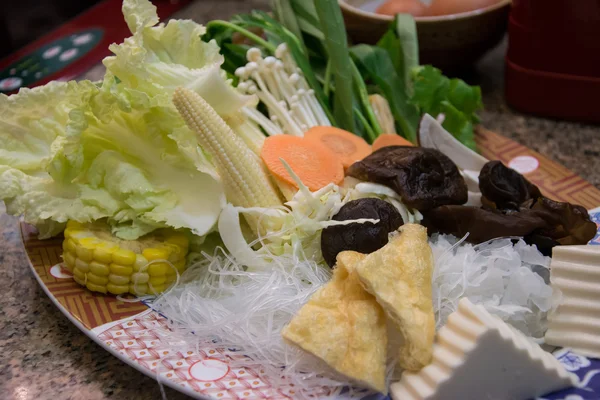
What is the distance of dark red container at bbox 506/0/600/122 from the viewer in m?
2.11

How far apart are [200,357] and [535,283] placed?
75cm

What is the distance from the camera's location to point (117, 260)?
4.59 ft

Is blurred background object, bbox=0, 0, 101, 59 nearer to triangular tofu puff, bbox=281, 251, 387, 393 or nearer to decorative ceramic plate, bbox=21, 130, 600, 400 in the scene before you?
decorative ceramic plate, bbox=21, 130, 600, 400

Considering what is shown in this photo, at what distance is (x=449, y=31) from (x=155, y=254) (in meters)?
1.58

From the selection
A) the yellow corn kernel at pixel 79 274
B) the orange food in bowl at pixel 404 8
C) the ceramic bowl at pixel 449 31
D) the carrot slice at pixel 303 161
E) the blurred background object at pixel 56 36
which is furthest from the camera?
the blurred background object at pixel 56 36

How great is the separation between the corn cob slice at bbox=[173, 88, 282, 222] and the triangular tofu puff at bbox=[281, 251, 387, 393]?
0.45 meters

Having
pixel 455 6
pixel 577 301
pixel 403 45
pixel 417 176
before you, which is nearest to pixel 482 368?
pixel 577 301

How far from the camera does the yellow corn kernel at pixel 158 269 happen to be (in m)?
1.43

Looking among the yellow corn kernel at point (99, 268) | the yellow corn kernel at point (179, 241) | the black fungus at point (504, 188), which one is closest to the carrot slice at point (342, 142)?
the black fungus at point (504, 188)

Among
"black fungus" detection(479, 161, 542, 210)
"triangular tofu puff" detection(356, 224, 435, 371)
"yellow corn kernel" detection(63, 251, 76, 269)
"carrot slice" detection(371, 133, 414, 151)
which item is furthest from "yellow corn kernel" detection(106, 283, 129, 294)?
"black fungus" detection(479, 161, 542, 210)

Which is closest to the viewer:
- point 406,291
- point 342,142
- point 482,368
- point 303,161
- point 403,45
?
point 482,368

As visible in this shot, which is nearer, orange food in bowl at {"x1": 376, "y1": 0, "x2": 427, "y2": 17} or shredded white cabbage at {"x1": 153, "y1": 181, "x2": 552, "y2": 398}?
shredded white cabbage at {"x1": 153, "y1": 181, "x2": 552, "y2": 398}

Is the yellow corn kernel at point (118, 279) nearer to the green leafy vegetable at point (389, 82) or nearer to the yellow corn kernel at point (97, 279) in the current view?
the yellow corn kernel at point (97, 279)

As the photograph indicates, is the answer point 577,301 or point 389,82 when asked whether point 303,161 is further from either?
point 577,301
